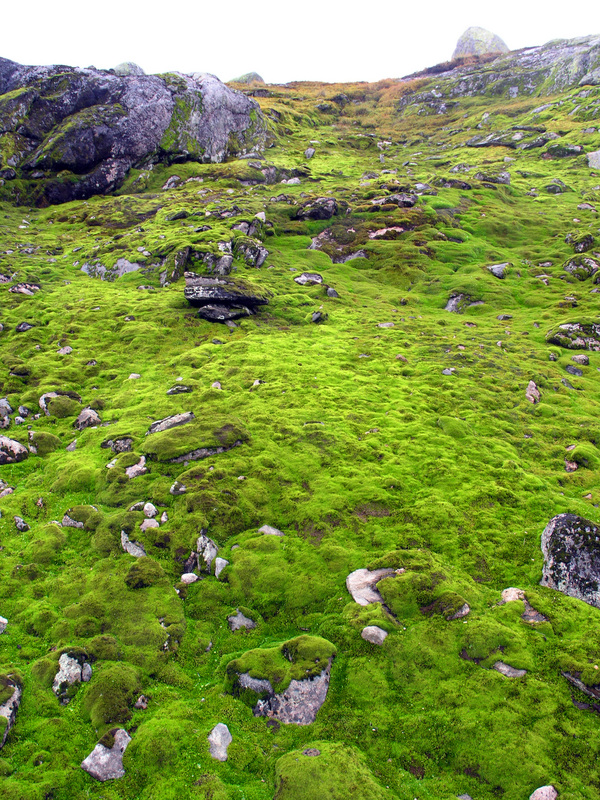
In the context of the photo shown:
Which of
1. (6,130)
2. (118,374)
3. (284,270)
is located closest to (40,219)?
(6,130)

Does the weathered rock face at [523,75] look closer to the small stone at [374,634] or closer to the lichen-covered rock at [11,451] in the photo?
the small stone at [374,634]

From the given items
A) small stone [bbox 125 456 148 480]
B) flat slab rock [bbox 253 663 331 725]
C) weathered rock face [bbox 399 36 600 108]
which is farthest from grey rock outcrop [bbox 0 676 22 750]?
weathered rock face [bbox 399 36 600 108]

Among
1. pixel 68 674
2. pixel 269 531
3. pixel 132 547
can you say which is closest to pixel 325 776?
pixel 68 674

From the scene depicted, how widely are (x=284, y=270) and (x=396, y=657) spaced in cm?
2860

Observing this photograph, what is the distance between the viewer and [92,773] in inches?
263

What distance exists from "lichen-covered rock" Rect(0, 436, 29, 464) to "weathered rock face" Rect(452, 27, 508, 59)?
17227 cm

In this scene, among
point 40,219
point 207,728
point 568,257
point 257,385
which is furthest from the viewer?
point 40,219

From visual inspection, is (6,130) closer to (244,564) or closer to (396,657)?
(244,564)

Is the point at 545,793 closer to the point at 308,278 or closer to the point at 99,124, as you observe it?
the point at 308,278

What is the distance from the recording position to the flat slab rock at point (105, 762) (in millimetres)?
6680

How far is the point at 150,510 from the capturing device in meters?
12.1

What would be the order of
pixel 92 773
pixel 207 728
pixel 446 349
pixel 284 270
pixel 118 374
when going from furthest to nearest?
pixel 284 270, pixel 446 349, pixel 118 374, pixel 207 728, pixel 92 773

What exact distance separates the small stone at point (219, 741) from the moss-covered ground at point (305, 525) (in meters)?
0.17

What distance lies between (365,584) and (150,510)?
629 cm
